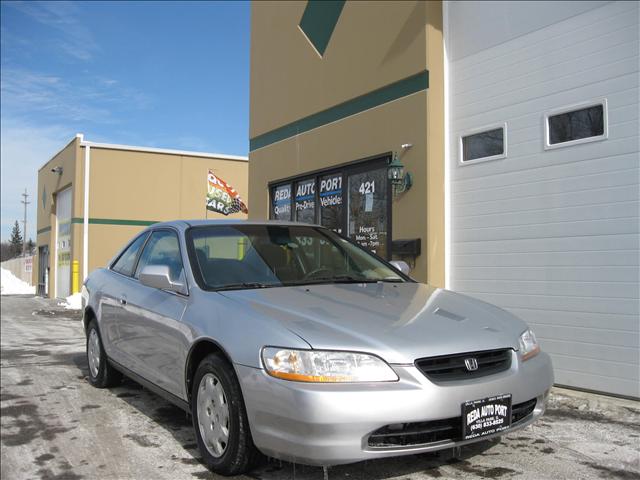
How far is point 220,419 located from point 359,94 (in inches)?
242

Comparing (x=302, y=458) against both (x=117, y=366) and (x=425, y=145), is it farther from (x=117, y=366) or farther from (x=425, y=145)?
(x=425, y=145)

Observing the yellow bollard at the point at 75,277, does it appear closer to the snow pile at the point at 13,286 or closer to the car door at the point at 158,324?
the snow pile at the point at 13,286

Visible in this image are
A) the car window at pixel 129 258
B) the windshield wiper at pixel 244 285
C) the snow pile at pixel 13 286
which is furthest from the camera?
the snow pile at pixel 13 286

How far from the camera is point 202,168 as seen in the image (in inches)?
932

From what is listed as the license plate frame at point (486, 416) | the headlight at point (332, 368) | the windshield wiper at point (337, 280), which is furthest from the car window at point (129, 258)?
the license plate frame at point (486, 416)

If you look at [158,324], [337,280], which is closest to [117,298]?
[158,324]

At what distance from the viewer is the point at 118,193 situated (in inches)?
876

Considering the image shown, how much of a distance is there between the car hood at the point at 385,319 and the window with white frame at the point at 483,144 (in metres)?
3.22

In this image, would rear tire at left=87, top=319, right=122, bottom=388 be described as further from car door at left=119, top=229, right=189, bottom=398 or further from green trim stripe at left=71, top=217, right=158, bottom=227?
green trim stripe at left=71, top=217, right=158, bottom=227

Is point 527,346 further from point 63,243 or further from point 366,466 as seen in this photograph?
point 63,243

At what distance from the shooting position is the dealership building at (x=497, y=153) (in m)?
5.55

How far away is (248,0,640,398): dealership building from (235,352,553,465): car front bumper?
3.31 m

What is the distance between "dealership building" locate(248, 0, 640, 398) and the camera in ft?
18.2

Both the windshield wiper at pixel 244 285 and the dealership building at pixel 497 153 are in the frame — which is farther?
the dealership building at pixel 497 153
